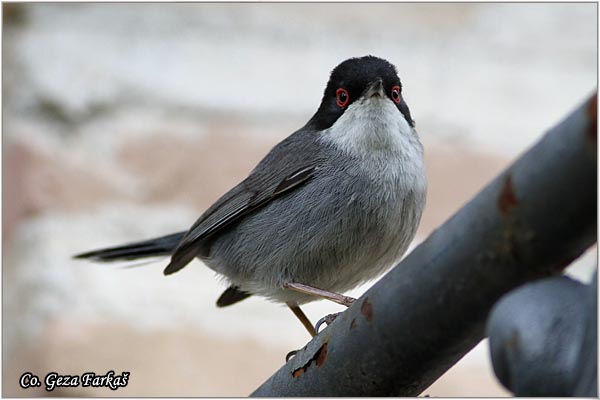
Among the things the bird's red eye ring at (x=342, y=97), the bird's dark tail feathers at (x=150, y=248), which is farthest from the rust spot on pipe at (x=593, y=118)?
the bird's dark tail feathers at (x=150, y=248)

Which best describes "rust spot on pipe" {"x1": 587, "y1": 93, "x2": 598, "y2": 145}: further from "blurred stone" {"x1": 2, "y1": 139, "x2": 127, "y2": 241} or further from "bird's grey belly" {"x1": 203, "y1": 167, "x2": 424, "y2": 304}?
"blurred stone" {"x1": 2, "y1": 139, "x2": 127, "y2": 241}

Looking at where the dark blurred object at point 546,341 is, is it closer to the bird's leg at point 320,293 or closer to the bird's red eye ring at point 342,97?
the bird's leg at point 320,293

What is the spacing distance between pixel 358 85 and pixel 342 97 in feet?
0.32

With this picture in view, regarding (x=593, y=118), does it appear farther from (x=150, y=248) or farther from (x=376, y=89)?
(x=150, y=248)

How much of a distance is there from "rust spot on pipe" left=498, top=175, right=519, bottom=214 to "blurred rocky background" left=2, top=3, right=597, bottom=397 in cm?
217

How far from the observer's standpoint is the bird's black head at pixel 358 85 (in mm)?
2943

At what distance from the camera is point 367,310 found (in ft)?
4.47

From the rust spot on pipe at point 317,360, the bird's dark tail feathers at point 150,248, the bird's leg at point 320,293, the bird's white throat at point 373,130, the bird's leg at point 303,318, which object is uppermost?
the bird's white throat at point 373,130

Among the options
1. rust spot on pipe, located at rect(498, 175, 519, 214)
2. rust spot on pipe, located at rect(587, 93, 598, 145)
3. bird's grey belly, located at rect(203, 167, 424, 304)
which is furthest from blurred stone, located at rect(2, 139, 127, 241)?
rust spot on pipe, located at rect(587, 93, 598, 145)

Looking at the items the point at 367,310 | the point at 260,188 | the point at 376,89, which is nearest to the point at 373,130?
the point at 376,89

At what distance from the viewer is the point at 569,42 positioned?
353cm

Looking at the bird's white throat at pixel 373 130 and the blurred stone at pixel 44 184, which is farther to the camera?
the blurred stone at pixel 44 184

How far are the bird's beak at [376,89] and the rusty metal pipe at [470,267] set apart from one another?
1483mm

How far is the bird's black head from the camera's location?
294 cm
